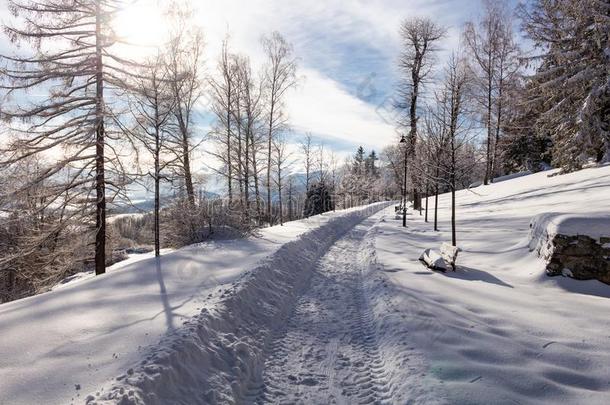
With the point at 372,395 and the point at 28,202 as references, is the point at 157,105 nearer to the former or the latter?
the point at 28,202

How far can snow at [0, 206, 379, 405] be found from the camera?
3648 mm

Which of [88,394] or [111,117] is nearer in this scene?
[88,394]

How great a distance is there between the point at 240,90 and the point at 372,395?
18.3 m

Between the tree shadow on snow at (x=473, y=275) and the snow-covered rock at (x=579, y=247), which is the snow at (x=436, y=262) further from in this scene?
the snow-covered rock at (x=579, y=247)

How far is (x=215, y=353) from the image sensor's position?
4660 mm

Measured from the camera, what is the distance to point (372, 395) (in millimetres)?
4043

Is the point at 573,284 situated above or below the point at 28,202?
below

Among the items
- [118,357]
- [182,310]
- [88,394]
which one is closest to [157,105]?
[182,310]

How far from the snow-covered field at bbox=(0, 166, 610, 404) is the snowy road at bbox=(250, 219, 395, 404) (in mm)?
24

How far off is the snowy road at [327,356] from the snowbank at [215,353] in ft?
0.82

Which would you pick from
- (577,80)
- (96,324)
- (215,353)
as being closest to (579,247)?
(215,353)

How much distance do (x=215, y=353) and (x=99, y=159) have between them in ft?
26.6

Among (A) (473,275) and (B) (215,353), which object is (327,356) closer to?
(B) (215,353)

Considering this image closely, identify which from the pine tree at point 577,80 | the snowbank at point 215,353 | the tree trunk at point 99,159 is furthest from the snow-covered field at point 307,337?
the pine tree at point 577,80
